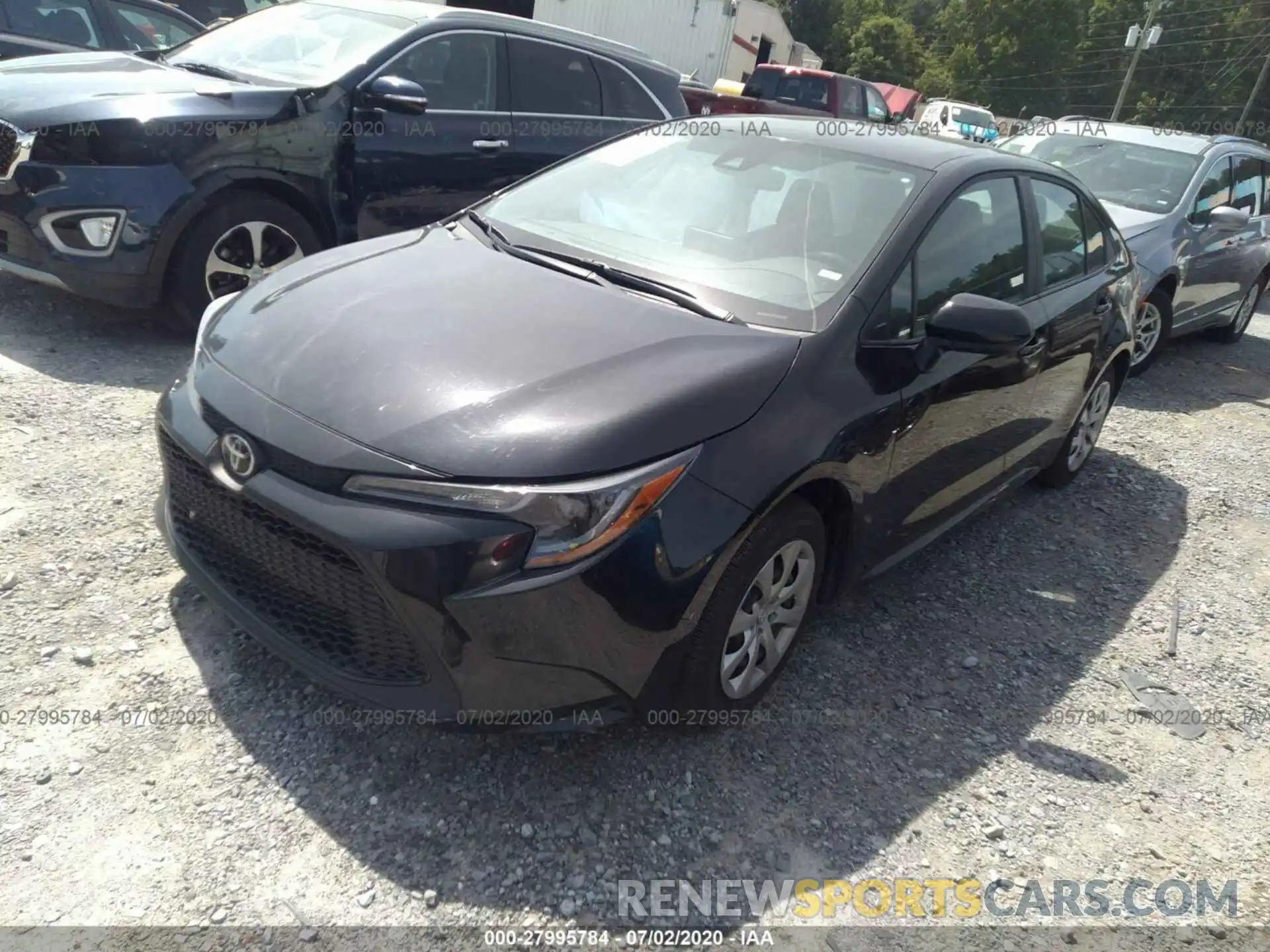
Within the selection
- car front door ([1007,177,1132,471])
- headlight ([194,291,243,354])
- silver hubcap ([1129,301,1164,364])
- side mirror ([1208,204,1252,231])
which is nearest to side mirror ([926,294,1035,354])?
car front door ([1007,177,1132,471])

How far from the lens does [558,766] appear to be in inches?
102

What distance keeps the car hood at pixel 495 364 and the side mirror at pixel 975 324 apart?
581 millimetres

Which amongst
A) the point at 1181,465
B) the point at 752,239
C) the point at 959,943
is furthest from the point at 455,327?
the point at 1181,465

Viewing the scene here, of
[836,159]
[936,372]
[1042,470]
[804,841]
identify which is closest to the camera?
[804,841]

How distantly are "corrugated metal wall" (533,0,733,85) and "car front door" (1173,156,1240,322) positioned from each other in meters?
Answer: 17.8

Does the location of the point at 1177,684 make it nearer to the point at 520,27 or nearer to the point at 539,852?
the point at 539,852

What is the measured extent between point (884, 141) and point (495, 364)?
6.50ft

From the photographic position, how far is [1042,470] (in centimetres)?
491

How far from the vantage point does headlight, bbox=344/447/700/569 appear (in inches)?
84.4

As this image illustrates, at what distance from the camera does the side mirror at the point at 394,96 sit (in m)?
5.03

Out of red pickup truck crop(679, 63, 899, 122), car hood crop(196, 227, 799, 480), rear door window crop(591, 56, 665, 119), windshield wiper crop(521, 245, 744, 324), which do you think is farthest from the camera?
red pickup truck crop(679, 63, 899, 122)

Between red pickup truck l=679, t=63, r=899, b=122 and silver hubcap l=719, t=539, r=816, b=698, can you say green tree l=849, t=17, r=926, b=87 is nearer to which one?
red pickup truck l=679, t=63, r=899, b=122

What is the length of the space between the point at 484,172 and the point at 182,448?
3.63 meters

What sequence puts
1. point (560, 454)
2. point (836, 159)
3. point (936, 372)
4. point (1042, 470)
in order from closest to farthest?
point (560, 454) → point (936, 372) → point (836, 159) → point (1042, 470)
